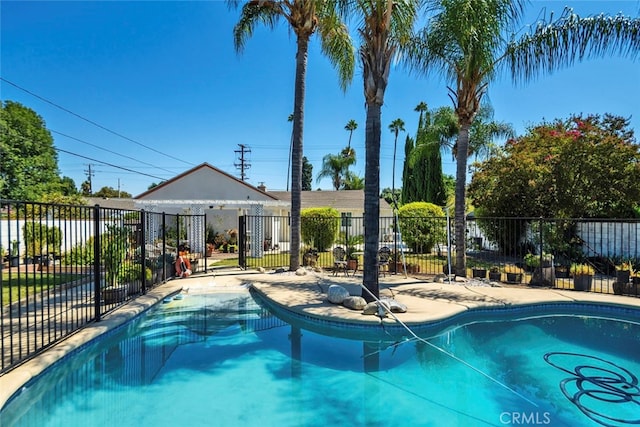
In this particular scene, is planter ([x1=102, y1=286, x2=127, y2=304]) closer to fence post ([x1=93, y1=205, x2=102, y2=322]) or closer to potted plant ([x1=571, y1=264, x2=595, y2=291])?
fence post ([x1=93, y1=205, x2=102, y2=322])

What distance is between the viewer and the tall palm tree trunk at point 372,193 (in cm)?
802

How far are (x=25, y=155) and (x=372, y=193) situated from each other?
120 ft

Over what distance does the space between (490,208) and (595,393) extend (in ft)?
45.0

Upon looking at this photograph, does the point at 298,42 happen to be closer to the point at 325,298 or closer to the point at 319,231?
the point at 325,298

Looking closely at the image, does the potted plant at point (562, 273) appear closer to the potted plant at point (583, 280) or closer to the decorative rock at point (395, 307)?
the potted plant at point (583, 280)

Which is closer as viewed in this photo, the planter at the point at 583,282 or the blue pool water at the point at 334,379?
the blue pool water at the point at 334,379

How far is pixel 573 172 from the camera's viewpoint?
14156 millimetres

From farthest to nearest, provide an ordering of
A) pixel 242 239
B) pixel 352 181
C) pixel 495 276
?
1. pixel 352 181
2. pixel 242 239
3. pixel 495 276

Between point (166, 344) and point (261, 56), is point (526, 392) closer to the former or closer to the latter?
point (166, 344)

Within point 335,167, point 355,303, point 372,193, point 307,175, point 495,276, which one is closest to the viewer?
point 355,303

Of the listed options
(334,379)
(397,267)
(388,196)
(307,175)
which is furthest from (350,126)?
(334,379)

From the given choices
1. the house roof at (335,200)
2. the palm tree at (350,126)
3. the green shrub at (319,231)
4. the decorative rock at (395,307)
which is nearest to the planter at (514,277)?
the decorative rock at (395,307)

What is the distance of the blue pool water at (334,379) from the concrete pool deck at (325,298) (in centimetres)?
25

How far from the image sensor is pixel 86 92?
24.1m
